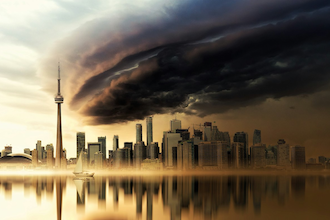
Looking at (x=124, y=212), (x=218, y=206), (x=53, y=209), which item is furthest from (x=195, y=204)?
(x=53, y=209)

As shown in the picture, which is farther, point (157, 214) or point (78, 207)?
point (78, 207)

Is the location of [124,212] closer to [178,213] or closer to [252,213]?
[178,213]

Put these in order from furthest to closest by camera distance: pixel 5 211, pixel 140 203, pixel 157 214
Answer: pixel 140 203, pixel 5 211, pixel 157 214

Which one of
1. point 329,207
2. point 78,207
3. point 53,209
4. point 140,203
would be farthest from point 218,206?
point 53,209

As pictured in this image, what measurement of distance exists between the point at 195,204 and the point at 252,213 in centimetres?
1670

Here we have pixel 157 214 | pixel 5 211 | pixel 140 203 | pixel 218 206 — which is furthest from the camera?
pixel 140 203

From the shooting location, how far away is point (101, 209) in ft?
263

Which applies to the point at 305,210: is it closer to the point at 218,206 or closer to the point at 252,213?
the point at 252,213

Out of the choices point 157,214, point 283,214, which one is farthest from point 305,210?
point 157,214

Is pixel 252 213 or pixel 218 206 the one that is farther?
pixel 218 206

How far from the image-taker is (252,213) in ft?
245

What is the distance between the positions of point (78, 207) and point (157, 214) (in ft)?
67.9

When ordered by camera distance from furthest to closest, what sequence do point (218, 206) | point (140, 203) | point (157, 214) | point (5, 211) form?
point (140, 203) → point (218, 206) → point (5, 211) → point (157, 214)

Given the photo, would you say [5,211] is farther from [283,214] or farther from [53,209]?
[283,214]
